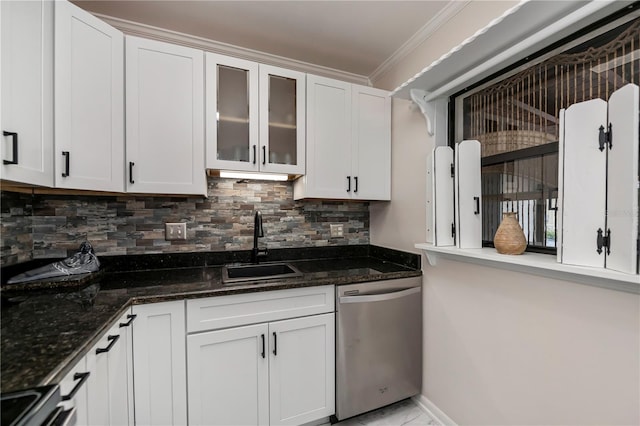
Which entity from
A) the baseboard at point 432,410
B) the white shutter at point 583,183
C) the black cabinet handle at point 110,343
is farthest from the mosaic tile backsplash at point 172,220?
the white shutter at point 583,183

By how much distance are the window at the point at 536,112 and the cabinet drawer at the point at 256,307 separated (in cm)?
104

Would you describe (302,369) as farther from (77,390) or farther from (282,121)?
(282,121)

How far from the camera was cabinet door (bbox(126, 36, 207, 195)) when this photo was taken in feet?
5.00

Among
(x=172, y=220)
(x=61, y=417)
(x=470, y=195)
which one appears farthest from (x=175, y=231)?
(x=470, y=195)

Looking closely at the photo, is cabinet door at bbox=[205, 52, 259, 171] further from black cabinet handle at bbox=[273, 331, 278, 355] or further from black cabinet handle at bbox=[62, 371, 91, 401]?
black cabinet handle at bbox=[62, 371, 91, 401]

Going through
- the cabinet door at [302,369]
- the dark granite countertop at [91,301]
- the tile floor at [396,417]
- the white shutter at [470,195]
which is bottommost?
the tile floor at [396,417]

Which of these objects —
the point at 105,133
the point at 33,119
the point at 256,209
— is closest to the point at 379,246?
the point at 256,209

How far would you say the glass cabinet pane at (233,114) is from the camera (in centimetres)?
170

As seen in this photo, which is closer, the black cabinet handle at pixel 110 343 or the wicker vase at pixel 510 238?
the black cabinet handle at pixel 110 343

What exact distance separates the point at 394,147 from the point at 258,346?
66.6 inches

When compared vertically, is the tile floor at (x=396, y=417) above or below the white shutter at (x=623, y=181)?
below

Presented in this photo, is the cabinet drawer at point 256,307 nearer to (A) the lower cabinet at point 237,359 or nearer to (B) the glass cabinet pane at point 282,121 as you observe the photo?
(A) the lower cabinet at point 237,359

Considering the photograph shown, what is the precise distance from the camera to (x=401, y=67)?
208cm

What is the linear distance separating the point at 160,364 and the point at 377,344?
3.98 ft
